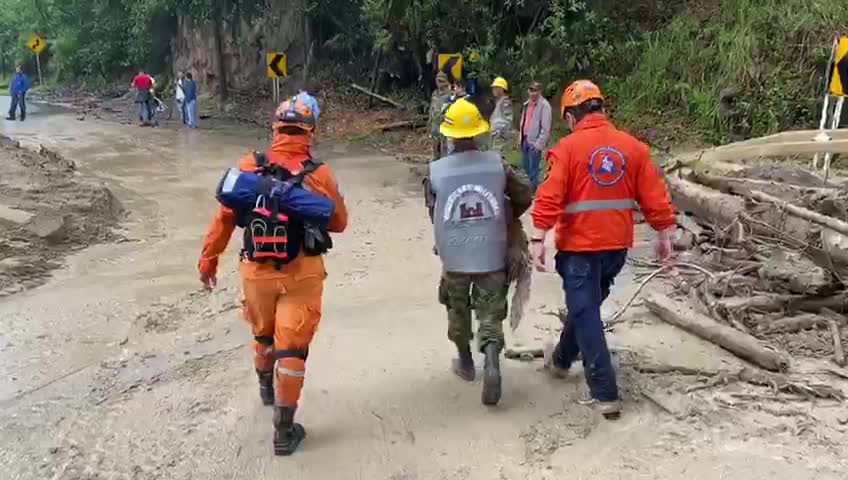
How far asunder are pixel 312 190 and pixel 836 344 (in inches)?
130

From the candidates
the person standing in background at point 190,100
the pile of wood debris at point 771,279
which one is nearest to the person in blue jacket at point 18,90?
the person standing in background at point 190,100

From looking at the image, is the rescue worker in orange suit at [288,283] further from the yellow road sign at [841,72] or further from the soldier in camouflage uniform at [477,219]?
the yellow road sign at [841,72]

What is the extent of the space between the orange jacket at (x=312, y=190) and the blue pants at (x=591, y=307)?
50.0 inches

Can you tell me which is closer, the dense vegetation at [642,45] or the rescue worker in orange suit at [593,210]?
the rescue worker in orange suit at [593,210]

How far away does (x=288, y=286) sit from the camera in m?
4.52

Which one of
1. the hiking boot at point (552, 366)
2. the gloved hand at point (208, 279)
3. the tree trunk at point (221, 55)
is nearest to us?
the gloved hand at point (208, 279)

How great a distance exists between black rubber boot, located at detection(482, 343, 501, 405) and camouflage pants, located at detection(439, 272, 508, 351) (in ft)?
0.13

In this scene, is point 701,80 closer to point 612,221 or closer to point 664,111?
point 664,111

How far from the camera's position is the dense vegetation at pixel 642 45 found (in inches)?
581

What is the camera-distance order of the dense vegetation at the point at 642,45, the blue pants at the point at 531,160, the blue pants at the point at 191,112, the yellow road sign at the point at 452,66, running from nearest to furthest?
the blue pants at the point at 531,160 → the dense vegetation at the point at 642,45 → the yellow road sign at the point at 452,66 → the blue pants at the point at 191,112

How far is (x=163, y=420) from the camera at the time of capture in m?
5.21

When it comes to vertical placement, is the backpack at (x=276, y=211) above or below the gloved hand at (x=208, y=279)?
above

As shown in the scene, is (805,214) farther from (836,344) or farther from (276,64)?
(276,64)

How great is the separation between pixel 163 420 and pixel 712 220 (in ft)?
16.8
